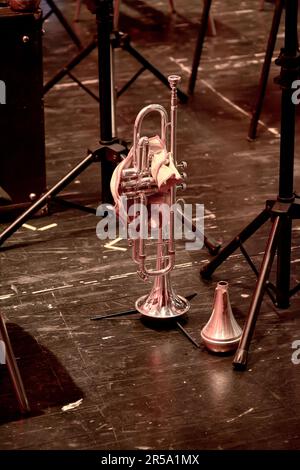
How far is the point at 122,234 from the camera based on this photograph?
145 inches

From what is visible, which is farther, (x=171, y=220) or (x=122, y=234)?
(x=122, y=234)

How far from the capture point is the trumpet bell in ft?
10.0

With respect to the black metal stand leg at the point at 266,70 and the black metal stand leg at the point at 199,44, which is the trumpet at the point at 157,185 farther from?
the black metal stand leg at the point at 199,44

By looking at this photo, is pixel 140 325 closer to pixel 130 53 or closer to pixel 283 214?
pixel 283 214

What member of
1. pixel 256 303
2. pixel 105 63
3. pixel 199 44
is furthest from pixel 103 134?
pixel 199 44

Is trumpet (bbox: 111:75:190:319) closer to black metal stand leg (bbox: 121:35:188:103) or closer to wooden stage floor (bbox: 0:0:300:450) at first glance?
wooden stage floor (bbox: 0:0:300:450)

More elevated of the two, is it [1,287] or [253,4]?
A: [253,4]

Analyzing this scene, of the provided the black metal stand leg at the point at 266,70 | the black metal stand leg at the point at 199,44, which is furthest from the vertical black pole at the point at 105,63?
the black metal stand leg at the point at 199,44

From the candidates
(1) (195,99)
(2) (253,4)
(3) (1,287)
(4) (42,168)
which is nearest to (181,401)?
(3) (1,287)

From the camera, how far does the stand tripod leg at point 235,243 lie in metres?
3.06

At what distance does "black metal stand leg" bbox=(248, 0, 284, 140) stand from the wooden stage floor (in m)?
0.08

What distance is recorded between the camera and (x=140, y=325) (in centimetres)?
309
